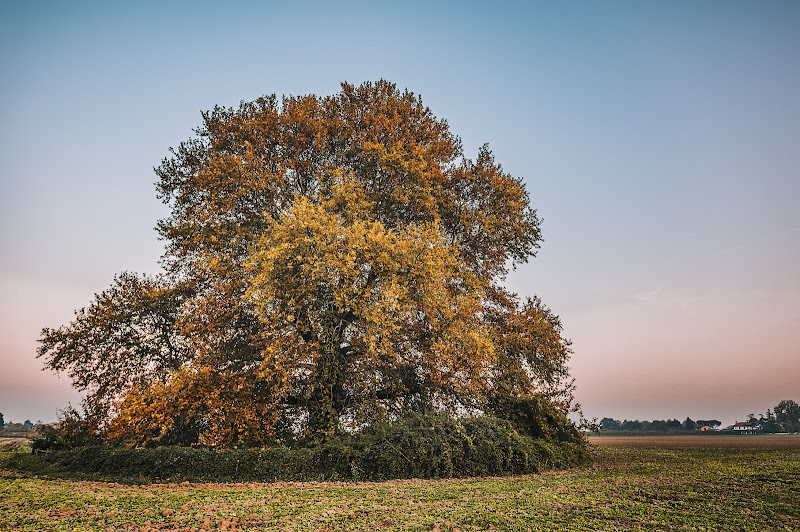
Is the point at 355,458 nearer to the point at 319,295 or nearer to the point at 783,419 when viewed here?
the point at 319,295

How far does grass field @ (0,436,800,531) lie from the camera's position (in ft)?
28.1

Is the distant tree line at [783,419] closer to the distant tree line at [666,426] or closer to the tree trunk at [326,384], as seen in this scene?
the distant tree line at [666,426]

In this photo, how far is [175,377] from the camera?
1667 centimetres

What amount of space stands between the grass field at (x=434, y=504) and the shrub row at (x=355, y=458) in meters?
1.04

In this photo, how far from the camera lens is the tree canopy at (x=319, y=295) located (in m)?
16.8

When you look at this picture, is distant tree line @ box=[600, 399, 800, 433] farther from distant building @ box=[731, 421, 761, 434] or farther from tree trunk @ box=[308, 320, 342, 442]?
tree trunk @ box=[308, 320, 342, 442]

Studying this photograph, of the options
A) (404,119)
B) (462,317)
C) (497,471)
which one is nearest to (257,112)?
(404,119)

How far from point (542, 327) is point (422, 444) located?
862 cm

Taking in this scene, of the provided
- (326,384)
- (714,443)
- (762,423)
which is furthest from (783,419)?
(326,384)

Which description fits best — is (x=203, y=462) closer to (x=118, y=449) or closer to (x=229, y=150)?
(x=118, y=449)

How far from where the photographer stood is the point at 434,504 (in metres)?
10.3

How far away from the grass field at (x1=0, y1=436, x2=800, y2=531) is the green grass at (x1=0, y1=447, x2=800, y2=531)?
0.02 meters

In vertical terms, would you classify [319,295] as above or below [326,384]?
above

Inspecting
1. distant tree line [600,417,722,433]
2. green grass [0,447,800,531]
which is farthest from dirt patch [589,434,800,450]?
distant tree line [600,417,722,433]
